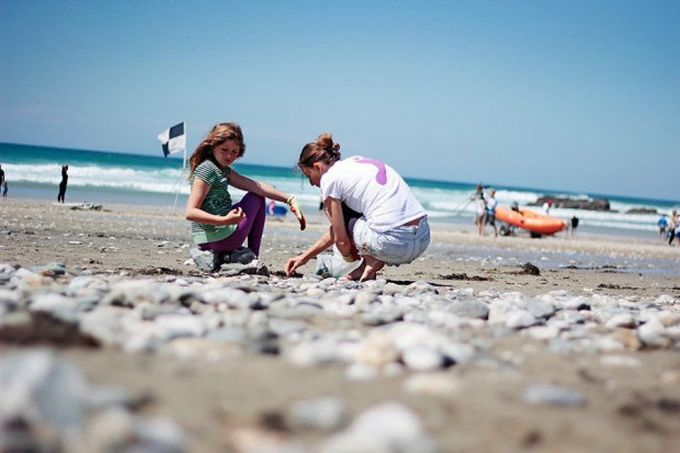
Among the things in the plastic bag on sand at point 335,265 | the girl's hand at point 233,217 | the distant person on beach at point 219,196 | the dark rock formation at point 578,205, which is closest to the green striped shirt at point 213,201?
the distant person on beach at point 219,196

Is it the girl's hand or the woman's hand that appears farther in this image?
the woman's hand

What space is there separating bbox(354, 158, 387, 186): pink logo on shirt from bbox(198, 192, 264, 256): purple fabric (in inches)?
40.7

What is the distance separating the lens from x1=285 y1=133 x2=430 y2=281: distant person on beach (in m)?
5.34

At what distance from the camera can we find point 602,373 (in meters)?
2.51

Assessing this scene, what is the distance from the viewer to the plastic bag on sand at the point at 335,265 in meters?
5.84

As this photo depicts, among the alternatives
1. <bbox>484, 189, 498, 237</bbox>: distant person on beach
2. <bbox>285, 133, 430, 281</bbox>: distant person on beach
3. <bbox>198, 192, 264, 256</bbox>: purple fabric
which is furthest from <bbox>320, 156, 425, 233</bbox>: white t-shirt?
<bbox>484, 189, 498, 237</bbox>: distant person on beach

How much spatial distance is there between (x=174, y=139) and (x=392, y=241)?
13505 millimetres

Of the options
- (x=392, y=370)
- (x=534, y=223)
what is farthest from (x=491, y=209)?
(x=392, y=370)

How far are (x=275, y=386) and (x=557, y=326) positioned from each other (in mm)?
1920

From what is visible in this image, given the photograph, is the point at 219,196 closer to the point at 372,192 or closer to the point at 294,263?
the point at 294,263

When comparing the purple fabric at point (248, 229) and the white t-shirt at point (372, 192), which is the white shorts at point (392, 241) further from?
the purple fabric at point (248, 229)

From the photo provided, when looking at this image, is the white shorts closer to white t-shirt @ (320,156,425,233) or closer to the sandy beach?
white t-shirt @ (320,156,425,233)

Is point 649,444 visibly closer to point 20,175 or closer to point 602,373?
point 602,373

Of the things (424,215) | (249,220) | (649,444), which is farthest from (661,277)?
(649,444)
